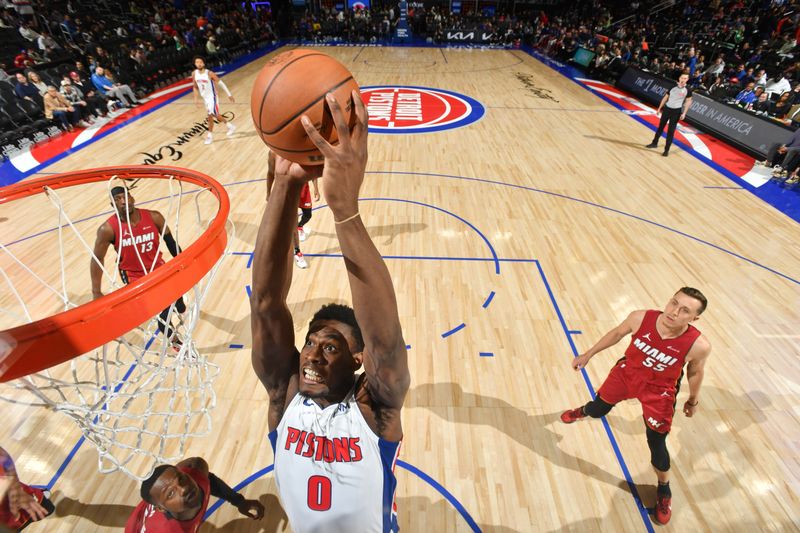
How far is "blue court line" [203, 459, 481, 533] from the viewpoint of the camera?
2906 millimetres

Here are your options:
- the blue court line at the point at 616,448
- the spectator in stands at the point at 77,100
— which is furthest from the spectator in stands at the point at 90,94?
the blue court line at the point at 616,448


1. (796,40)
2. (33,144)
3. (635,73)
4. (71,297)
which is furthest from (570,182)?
(796,40)

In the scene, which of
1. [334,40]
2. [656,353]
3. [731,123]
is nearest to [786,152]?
[731,123]

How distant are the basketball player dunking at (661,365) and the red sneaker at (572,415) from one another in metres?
0.41

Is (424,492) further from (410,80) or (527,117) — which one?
(410,80)

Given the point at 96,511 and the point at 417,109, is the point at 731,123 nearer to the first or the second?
the point at 417,109

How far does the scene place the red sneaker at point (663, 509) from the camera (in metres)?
2.94

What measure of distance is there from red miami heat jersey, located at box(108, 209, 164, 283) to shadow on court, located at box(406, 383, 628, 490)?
260cm

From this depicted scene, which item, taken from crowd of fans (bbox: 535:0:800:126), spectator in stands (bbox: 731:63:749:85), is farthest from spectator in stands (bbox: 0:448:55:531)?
spectator in stands (bbox: 731:63:749:85)

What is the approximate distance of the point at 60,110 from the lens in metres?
9.26

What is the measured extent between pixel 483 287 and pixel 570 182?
154 inches

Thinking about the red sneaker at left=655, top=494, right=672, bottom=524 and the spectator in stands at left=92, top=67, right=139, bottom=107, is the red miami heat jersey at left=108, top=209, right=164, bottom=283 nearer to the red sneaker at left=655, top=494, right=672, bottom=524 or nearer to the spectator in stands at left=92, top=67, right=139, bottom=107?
the red sneaker at left=655, top=494, right=672, bottom=524

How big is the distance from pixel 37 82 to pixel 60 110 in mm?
635

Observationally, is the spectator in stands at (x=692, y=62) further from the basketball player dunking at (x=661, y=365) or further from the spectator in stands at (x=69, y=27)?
the spectator in stands at (x=69, y=27)
